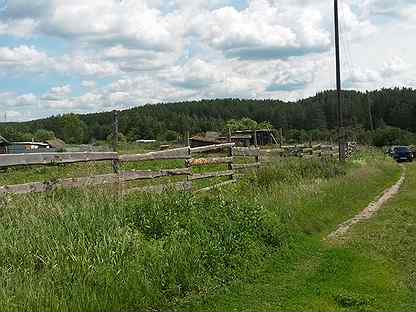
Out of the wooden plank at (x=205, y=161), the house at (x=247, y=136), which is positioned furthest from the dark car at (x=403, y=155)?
the wooden plank at (x=205, y=161)

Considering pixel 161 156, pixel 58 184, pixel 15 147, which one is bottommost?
pixel 15 147

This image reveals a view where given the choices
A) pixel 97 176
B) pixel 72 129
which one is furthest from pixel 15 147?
pixel 97 176

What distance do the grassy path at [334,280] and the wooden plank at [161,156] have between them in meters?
3.42

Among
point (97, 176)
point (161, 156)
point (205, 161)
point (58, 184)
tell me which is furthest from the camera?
point (205, 161)

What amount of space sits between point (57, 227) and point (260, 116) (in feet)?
401

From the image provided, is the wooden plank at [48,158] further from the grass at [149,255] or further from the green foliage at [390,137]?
the green foliage at [390,137]

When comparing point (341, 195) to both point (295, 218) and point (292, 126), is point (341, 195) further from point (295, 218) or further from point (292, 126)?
point (292, 126)

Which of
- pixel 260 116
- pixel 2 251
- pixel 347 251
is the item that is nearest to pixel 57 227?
pixel 2 251

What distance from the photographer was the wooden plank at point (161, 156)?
10227 millimetres

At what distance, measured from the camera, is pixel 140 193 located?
8.90m

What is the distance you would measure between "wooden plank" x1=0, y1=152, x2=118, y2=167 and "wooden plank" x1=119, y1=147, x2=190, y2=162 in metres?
0.43

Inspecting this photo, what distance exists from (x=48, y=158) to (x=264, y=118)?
119049 millimetres

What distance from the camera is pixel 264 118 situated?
126m

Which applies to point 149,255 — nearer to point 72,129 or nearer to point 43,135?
point 72,129
